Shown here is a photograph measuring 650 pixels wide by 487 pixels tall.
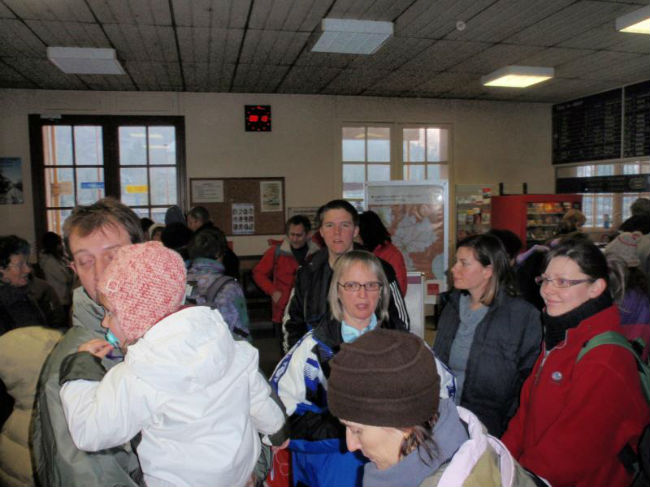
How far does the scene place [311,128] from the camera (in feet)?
23.9

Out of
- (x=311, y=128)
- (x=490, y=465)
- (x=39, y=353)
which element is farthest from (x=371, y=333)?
(x=311, y=128)

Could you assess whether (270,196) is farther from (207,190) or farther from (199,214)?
(199,214)

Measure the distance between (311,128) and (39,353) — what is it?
6.21 m

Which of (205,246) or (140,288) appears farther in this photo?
(205,246)

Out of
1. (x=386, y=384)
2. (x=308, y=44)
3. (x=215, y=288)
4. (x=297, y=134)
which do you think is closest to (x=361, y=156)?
(x=297, y=134)

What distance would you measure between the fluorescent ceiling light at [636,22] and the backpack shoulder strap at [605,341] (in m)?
3.67

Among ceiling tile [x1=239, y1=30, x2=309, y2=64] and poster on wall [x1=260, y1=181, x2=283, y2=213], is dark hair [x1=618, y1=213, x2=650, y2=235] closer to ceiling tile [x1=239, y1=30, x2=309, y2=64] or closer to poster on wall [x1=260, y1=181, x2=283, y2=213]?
ceiling tile [x1=239, y1=30, x2=309, y2=64]

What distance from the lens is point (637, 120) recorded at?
6699 mm

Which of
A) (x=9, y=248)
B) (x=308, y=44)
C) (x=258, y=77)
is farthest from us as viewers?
(x=258, y=77)

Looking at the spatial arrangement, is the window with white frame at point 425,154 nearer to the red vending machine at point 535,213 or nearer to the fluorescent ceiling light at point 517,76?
the red vending machine at point 535,213

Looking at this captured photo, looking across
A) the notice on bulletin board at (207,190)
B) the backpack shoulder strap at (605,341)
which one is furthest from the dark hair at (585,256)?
the notice on bulletin board at (207,190)

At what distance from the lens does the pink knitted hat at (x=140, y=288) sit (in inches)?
45.6

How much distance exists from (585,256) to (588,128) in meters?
6.59

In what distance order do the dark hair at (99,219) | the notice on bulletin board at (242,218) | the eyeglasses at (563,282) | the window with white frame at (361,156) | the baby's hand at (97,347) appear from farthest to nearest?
the window with white frame at (361,156)
the notice on bulletin board at (242,218)
the eyeglasses at (563,282)
the dark hair at (99,219)
the baby's hand at (97,347)
